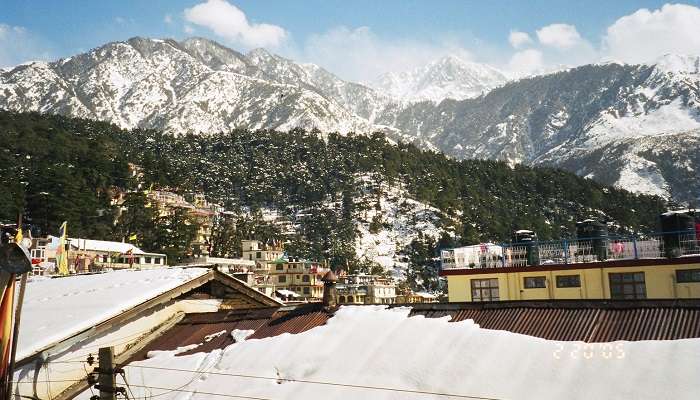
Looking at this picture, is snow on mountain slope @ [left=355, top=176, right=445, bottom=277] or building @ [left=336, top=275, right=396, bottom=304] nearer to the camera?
building @ [left=336, top=275, right=396, bottom=304]

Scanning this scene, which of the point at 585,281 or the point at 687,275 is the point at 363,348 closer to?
the point at 585,281

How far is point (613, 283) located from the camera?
2405cm

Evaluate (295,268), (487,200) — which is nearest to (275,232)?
(295,268)

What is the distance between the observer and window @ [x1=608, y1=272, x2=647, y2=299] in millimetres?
23766

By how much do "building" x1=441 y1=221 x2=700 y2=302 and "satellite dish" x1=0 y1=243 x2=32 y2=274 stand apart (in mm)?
18682

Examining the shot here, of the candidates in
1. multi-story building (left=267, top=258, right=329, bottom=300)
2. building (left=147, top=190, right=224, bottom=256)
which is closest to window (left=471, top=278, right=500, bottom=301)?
multi-story building (left=267, top=258, right=329, bottom=300)

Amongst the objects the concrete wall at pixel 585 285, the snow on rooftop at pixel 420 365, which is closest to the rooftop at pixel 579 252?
the concrete wall at pixel 585 285

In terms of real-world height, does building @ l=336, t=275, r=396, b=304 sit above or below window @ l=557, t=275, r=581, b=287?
below

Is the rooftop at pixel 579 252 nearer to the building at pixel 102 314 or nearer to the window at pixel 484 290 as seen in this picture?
the window at pixel 484 290

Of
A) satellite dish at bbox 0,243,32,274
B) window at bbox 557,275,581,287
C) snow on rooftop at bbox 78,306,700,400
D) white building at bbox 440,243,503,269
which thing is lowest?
snow on rooftop at bbox 78,306,700,400

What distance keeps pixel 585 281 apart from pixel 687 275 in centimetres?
369

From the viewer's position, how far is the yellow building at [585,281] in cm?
2303

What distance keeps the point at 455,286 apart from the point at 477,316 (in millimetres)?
11478

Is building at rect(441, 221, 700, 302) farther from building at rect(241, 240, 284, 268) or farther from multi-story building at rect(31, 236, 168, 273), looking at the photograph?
building at rect(241, 240, 284, 268)
